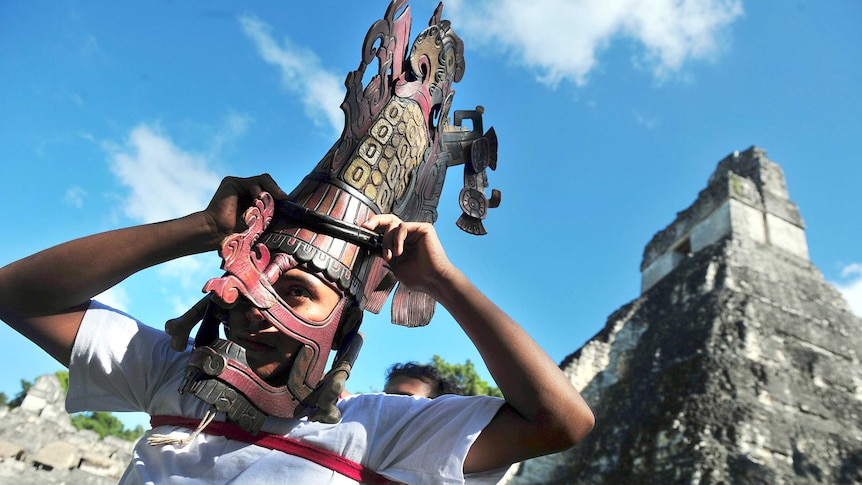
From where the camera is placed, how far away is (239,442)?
4.95ft

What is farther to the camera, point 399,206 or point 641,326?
point 641,326

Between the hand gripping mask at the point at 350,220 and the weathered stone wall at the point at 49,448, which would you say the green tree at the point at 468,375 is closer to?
the weathered stone wall at the point at 49,448

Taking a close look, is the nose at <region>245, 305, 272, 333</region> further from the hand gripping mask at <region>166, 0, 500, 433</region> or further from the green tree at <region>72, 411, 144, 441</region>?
the green tree at <region>72, 411, 144, 441</region>

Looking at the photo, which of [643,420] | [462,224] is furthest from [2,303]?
[643,420]

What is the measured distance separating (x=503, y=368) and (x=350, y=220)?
0.59 m

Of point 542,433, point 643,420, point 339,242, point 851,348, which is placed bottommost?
point 542,433

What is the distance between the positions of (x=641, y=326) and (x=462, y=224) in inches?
704

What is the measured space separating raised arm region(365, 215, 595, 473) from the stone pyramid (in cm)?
965

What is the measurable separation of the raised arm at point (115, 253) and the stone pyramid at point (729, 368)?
400 inches

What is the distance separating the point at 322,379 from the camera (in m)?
1.58

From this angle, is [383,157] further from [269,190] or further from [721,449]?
[721,449]

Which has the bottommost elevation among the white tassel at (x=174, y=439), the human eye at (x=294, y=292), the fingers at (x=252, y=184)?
the white tassel at (x=174, y=439)

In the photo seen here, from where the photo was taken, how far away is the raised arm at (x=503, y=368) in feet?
4.81

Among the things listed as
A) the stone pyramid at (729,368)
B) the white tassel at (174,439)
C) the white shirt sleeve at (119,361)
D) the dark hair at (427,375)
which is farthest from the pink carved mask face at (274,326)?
the stone pyramid at (729,368)
